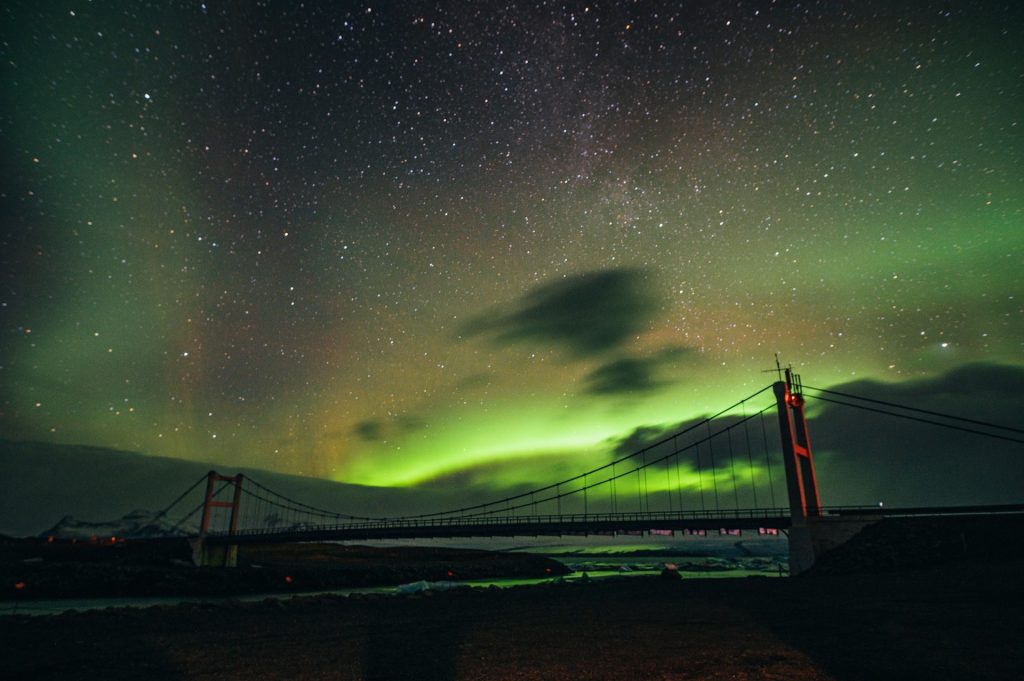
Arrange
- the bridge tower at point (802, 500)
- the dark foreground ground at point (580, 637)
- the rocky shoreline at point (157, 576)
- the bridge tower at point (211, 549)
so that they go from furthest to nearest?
the bridge tower at point (211, 549)
the rocky shoreline at point (157, 576)
the bridge tower at point (802, 500)
the dark foreground ground at point (580, 637)

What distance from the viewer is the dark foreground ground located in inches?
369

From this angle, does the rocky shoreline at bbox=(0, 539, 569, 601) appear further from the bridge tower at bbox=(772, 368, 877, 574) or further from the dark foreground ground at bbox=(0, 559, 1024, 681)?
the bridge tower at bbox=(772, 368, 877, 574)

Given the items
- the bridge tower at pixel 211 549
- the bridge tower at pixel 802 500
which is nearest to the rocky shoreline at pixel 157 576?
the bridge tower at pixel 211 549

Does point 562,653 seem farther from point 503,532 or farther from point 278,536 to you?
point 278,536

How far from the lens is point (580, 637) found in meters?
13.1

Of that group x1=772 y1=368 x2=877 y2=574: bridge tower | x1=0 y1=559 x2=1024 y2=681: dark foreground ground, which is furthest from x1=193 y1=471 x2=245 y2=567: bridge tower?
x1=772 y1=368 x2=877 y2=574: bridge tower

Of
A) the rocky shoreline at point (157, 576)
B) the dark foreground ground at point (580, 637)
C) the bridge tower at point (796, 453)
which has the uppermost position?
the bridge tower at point (796, 453)

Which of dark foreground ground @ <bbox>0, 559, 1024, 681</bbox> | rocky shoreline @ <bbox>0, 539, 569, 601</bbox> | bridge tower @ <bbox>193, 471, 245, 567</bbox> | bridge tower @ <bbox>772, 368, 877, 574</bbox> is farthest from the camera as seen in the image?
bridge tower @ <bbox>193, 471, 245, 567</bbox>

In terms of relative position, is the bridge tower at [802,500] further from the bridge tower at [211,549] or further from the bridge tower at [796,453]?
the bridge tower at [211,549]

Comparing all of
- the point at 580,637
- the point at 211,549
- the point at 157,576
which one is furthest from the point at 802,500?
the point at 211,549

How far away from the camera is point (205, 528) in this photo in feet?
241

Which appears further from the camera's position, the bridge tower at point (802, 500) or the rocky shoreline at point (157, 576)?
the rocky shoreline at point (157, 576)

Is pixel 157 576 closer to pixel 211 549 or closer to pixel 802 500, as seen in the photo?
pixel 211 549

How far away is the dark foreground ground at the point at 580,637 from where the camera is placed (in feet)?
30.8
